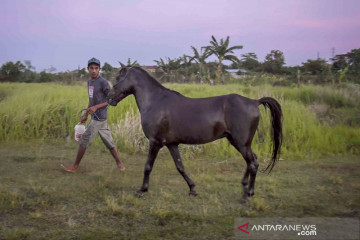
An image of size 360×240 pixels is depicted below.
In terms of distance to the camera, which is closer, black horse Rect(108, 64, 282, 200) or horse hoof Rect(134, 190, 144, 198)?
black horse Rect(108, 64, 282, 200)

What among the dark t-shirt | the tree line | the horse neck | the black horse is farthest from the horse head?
the tree line

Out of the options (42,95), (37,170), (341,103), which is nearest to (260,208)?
(37,170)

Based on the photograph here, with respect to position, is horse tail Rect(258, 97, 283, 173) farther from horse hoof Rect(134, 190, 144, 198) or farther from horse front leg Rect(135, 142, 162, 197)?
horse hoof Rect(134, 190, 144, 198)

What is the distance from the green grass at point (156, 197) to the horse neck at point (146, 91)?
1.22 meters

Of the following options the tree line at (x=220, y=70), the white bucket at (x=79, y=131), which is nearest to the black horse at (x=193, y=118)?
the white bucket at (x=79, y=131)

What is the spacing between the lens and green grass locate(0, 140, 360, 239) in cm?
331

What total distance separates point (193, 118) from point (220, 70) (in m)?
21.3

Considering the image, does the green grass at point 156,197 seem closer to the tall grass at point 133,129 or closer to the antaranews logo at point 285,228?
the antaranews logo at point 285,228

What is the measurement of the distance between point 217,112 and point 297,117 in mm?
→ 4303

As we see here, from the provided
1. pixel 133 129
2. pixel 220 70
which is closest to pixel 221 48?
pixel 220 70

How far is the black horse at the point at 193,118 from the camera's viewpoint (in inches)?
157

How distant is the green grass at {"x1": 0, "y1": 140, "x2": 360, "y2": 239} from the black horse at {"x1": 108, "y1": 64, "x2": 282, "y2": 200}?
0.37m

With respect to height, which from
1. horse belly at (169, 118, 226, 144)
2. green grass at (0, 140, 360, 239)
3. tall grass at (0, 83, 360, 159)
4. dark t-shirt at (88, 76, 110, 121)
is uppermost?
dark t-shirt at (88, 76, 110, 121)

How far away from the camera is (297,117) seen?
7.68m
